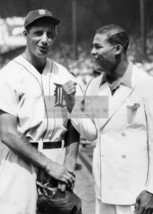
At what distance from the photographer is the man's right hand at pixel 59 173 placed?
299 centimetres

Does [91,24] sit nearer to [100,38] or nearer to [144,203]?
[100,38]

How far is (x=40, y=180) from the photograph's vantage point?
311 centimetres

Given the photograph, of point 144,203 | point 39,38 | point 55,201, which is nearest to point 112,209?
point 144,203

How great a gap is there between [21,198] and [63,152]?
0.42 meters

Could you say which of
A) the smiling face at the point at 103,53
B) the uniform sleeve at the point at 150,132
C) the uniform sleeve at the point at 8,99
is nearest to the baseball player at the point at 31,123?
A: the uniform sleeve at the point at 8,99

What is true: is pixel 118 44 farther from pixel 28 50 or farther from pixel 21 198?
pixel 21 198

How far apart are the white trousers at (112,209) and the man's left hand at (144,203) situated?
7cm

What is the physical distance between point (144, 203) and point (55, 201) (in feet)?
1.92

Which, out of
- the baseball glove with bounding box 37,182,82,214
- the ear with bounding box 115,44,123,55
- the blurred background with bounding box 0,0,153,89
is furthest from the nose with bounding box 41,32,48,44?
the blurred background with bounding box 0,0,153,89

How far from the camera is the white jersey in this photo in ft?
9.79

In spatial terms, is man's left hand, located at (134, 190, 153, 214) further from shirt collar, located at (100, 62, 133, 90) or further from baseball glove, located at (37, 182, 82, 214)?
shirt collar, located at (100, 62, 133, 90)

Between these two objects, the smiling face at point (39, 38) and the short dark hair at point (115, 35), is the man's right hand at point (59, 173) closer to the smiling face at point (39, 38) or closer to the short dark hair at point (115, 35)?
the smiling face at point (39, 38)

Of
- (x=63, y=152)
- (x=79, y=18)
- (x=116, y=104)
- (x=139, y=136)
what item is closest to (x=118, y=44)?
(x=116, y=104)

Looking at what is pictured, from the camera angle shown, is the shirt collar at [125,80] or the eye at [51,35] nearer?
the shirt collar at [125,80]
